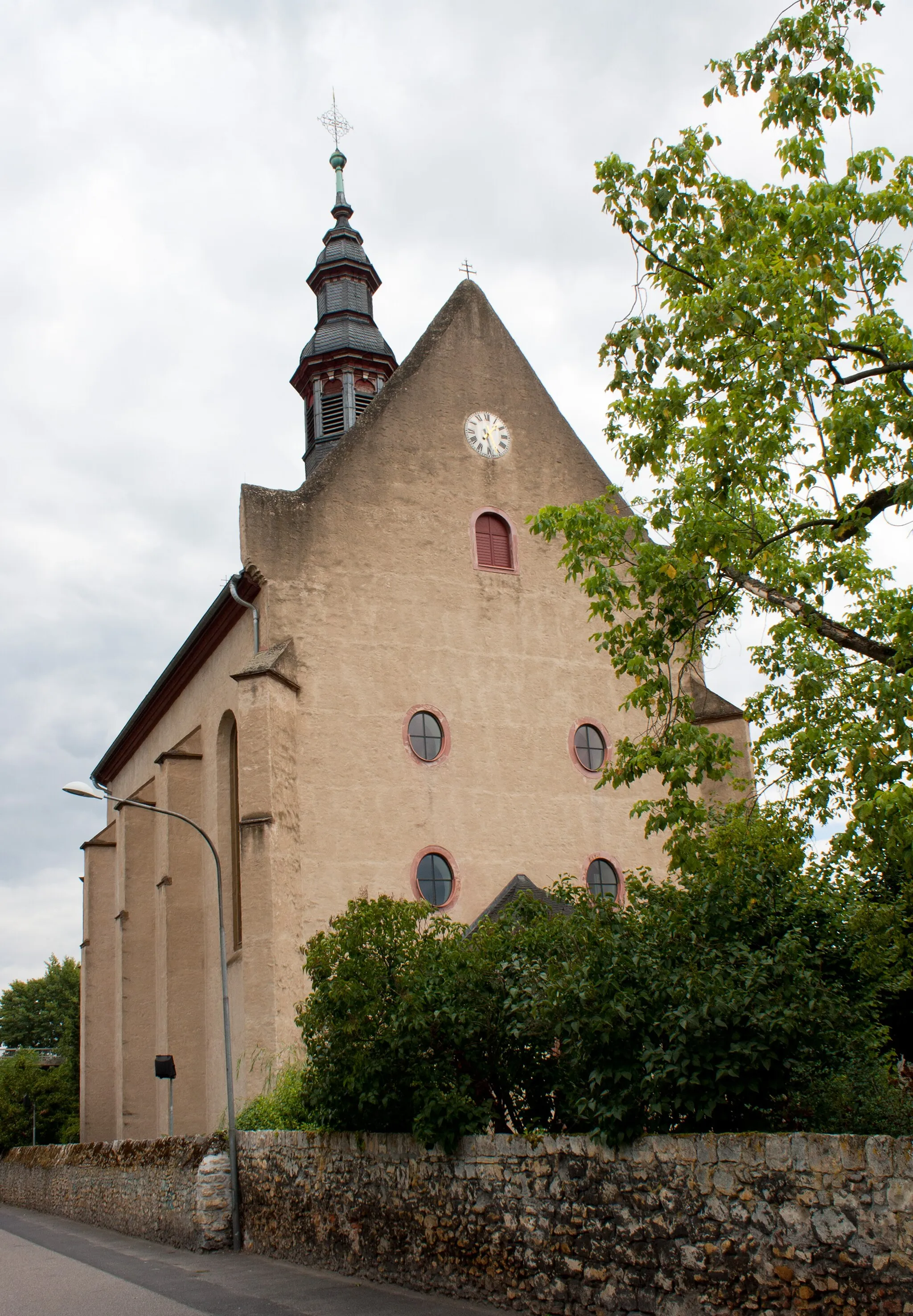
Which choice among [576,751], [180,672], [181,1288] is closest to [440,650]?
[576,751]

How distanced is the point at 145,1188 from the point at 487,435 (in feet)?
45.0

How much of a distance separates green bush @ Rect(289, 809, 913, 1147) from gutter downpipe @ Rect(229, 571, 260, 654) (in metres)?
8.07

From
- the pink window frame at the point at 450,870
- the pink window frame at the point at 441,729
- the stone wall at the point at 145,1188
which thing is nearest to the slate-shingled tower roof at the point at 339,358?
the pink window frame at the point at 441,729

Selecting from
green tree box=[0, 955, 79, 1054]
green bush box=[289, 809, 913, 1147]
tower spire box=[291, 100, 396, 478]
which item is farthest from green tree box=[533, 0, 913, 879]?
green tree box=[0, 955, 79, 1054]

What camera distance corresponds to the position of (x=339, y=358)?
30109mm

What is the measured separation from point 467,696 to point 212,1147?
8.34 meters

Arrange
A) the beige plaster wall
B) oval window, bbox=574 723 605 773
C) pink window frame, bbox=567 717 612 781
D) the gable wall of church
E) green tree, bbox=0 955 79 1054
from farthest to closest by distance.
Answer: green tree, bbox=0 955 79 1054 < oval window, bbox=574 723 605 773 < pink window frame, bbox=567 717 612 781 < the gable wall of church < the beige plaster wall

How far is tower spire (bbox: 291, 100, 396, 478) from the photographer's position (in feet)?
99.0

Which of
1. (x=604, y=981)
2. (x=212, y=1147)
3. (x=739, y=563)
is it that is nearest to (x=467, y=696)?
(x=212, y=1147)

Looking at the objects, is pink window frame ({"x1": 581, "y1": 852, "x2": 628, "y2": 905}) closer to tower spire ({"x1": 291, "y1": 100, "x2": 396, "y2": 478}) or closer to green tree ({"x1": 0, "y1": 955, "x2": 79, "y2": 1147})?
tower spire ({"x1": 291, "y1": 100, "x2": 396, "y2": 478})

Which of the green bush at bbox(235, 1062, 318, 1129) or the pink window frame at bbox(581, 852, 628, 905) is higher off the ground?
the pink window frame at bbox(581, 852, 628, 905)

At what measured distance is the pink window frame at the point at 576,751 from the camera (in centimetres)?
2072

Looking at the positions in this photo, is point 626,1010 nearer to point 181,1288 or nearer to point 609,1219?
point 609,1219

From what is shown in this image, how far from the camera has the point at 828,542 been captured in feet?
33.7
